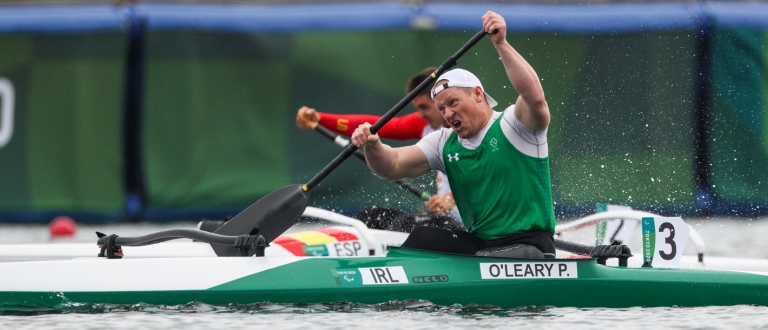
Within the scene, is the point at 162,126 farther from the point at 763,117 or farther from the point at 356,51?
the point at 763,117

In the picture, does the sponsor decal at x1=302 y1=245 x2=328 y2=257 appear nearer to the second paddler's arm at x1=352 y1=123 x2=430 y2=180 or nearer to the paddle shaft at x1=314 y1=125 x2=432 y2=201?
the paddle shaft at x1=314 y1=125 x2=432 y2=201

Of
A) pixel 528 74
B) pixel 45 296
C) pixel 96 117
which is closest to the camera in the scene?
pixel 528 74

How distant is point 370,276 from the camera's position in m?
7.21

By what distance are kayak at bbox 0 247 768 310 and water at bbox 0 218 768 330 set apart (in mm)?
49

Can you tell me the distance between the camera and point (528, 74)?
6.84 m

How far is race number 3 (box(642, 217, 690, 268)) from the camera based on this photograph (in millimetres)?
7746

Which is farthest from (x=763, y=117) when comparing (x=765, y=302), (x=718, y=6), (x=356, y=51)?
(x=765, y=302)

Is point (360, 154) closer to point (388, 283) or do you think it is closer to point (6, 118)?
point (388, 283)

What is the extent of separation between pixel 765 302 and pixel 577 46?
23.3ft

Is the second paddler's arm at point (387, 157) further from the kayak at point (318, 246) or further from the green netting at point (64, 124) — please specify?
the green netting at point (64, 124)

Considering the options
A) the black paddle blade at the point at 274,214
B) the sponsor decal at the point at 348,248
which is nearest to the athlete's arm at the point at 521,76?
the black paddle blade at the point at 274,214

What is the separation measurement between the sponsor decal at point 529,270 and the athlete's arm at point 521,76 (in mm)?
748

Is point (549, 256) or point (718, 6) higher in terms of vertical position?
point (718, 6)

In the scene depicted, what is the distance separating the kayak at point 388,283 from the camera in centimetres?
716
